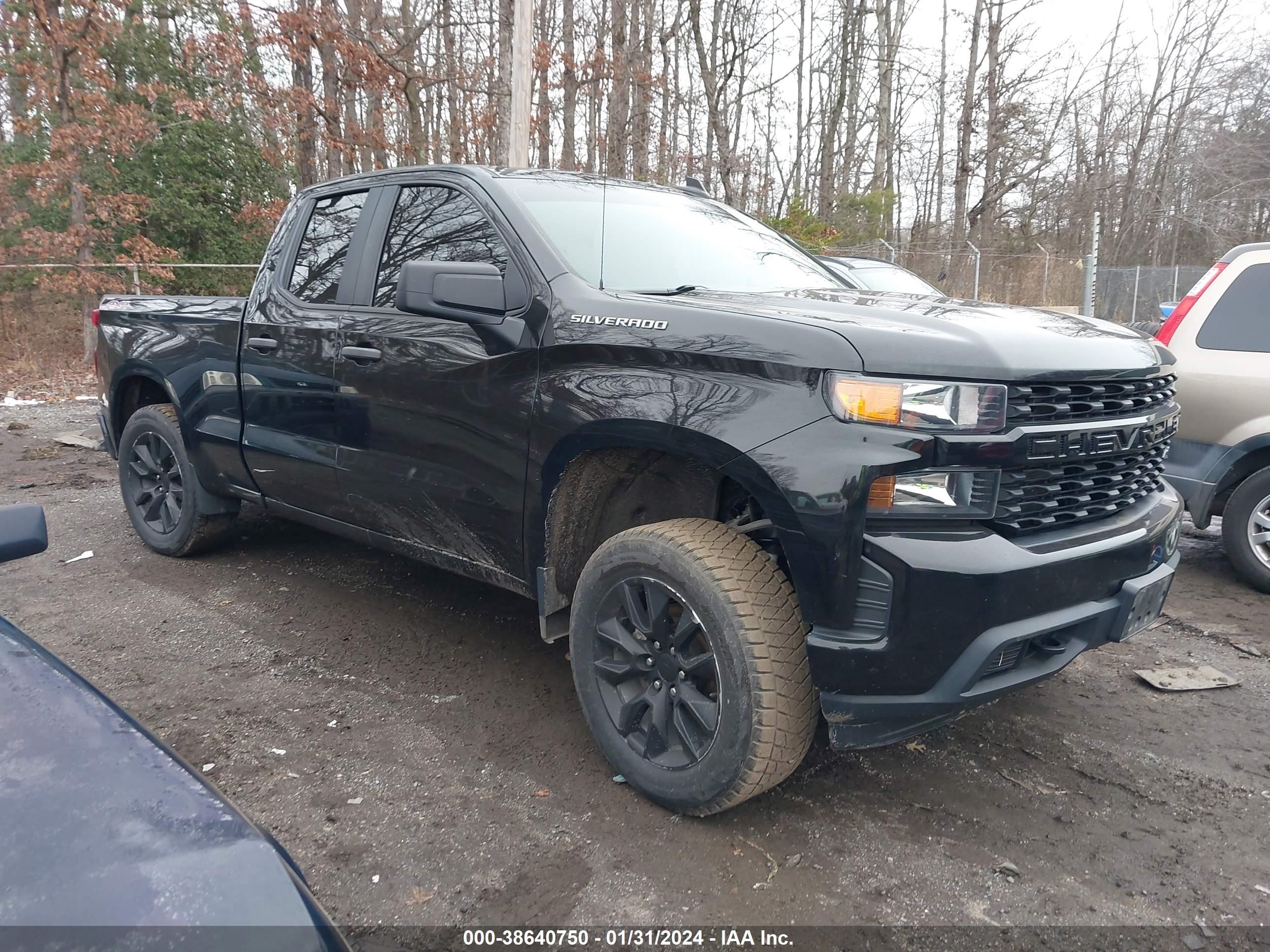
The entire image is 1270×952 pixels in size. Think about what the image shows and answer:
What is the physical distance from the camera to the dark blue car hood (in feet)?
3.51

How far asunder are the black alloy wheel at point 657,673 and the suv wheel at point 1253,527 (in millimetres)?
3785

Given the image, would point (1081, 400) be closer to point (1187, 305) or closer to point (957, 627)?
point (957, 627)

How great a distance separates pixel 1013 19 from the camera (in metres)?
23.2

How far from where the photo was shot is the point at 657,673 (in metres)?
2.73

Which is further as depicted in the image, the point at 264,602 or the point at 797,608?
the point at 264,602

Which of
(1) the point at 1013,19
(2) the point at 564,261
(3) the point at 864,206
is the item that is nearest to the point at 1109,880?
(2) the point at 564,261

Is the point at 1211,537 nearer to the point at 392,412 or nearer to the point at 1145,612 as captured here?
the point at 1145,612

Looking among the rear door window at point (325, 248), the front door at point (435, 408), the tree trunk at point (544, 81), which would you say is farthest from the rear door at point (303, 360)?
the tree trunk at point (544, 81)

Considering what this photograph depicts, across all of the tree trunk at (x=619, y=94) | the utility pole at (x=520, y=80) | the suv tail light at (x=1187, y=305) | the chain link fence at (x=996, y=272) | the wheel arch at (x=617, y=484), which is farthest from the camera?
the chain link fence at (x=996, y=272)

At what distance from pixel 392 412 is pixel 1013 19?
2518 cm

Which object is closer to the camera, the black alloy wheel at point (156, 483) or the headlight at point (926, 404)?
the headlight at point (926, 404)

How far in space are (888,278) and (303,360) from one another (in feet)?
23.4

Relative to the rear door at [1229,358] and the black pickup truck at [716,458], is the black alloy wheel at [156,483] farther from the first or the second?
the rear door at [1229,358]

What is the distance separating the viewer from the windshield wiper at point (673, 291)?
10.0 ft
